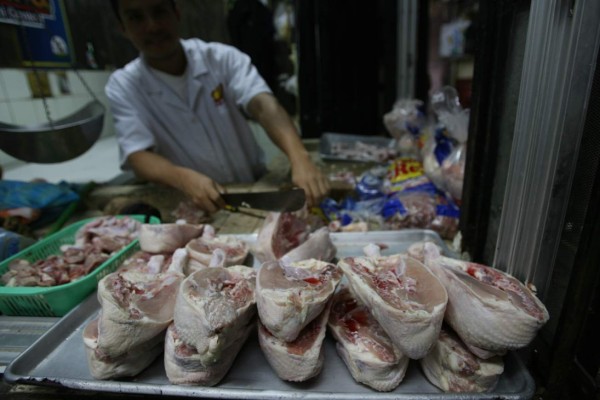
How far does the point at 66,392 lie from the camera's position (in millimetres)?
904

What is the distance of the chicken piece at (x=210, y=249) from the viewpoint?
118 cm

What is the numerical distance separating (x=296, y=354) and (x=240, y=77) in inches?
89.1

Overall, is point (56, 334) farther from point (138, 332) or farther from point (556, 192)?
point (556, 192)

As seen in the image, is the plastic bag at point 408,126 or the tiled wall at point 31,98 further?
the tiled wall at point 31,98

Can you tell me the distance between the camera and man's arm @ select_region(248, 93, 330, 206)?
1.74m

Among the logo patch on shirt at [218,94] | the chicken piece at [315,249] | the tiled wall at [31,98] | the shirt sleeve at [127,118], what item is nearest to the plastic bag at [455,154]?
the chicken piece at [315,249]

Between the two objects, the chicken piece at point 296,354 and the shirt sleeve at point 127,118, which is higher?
the shirt sleeve at point 127,118

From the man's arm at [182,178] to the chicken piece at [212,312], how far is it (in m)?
0.83

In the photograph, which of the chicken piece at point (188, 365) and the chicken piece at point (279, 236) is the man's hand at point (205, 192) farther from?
the chicken piece at point (188, 365)

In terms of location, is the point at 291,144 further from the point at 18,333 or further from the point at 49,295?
the point at 18,333

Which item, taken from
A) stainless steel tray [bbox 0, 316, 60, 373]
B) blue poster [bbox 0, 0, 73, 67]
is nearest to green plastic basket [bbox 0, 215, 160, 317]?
stainless steel tray [bbox 0, 316, 60, 373]

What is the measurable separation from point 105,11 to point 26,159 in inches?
41.0

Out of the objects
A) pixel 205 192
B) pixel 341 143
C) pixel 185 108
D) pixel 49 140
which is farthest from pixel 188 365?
pixel 341 143

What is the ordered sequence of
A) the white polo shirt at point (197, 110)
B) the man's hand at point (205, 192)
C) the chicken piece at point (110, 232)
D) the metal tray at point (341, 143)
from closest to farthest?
the chicken piece at point (110, 232)
the man's hand at point (205, 192)
the white polo shirt at point (197, 110)
the metal tray at point (341, 143)
